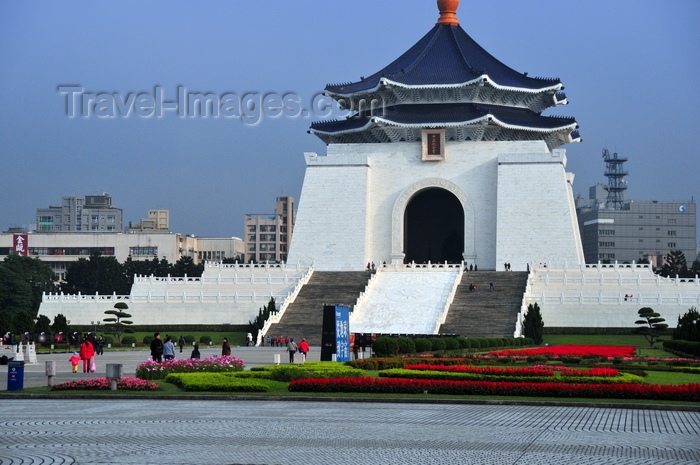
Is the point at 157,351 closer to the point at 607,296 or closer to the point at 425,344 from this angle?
the point at 425,344

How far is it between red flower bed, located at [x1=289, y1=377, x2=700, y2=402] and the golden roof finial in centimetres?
4269

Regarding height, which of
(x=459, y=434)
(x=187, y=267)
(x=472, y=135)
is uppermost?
(x=472, y=135)

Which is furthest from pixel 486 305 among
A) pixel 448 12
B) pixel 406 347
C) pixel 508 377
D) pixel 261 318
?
pixel 508 377

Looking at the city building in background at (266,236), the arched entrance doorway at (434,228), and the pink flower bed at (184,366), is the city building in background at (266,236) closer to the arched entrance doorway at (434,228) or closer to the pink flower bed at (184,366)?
the arched entrance doorway at (434,228)

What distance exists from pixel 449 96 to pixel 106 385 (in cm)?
3859

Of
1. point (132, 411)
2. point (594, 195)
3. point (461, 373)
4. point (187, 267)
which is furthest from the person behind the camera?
point (594, 195)

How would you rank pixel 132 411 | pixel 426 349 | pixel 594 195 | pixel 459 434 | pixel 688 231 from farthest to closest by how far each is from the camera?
pixel 594 195
pixel 688 231
pixel 426 349
pixel 132 411
pixel 459 434

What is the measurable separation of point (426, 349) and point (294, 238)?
24.3m

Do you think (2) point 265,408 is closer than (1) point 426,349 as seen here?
Yes

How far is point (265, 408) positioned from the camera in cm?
1725

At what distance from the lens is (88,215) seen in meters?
112

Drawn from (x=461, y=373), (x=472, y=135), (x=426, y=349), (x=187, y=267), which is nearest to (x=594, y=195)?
(x=187, y=267)

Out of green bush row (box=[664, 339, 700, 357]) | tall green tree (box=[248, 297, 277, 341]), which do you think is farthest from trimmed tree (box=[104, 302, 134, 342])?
green bush row (box=[664, 339, 700, 357])

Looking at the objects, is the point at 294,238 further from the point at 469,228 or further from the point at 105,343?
the point at 105,343
